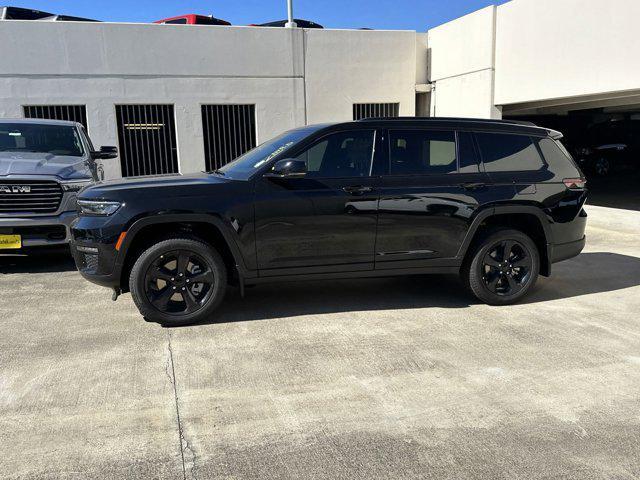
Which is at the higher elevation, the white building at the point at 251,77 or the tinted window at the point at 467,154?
the white building at the point at 251,77

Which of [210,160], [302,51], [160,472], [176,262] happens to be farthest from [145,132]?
[160,472]

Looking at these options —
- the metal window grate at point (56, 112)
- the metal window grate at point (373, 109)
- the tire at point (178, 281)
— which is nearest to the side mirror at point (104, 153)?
the tire at point (178, 281)

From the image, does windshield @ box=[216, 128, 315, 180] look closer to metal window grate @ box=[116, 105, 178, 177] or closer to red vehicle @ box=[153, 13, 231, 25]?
metal window grate @ box=[116, 105, 178, 177]

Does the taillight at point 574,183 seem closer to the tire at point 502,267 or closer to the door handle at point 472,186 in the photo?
the tire at point 502,267

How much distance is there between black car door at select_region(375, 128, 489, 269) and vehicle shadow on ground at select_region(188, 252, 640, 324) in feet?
1.92

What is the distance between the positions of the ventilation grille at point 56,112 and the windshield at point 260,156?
840 centimetres

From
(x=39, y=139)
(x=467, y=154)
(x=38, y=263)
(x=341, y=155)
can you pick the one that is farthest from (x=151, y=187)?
(x=39, y=139)

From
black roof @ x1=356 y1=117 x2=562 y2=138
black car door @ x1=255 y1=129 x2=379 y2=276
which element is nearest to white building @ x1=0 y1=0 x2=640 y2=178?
black roof @ x1=356 y1=117 x2=562 y2=138

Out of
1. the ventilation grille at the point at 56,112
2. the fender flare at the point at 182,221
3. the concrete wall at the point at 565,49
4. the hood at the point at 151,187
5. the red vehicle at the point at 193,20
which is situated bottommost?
the fender flare at the point at 182,221

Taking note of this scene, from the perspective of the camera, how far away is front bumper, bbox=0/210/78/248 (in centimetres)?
629

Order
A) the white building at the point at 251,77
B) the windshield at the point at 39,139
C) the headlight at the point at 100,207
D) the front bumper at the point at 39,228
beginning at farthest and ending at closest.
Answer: the white building at the point at 251,77 → the windshield at the point at 39,139 → the front bumper at the point at 39,228 → the headlight at the point at 100,207

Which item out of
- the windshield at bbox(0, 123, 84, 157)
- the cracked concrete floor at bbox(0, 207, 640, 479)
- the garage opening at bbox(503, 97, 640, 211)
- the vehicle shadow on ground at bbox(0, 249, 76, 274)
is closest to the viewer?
the cracked concrete floor at bbox(0, 207, 640, 479)

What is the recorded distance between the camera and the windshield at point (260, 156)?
4797 millimetres

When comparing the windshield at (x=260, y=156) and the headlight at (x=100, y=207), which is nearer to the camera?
the headlight at (x=100, y=207)
